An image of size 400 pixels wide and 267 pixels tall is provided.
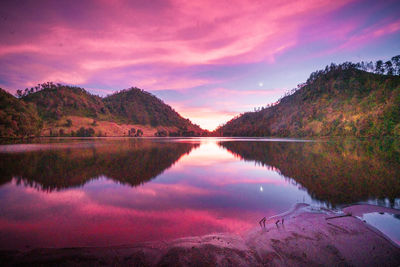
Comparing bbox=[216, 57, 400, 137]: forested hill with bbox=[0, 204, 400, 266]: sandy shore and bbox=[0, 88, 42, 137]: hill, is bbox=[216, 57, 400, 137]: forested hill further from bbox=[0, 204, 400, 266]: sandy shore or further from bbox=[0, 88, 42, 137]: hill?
bbox=[0, 88, 42, 137]: hill

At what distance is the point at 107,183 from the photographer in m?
17.7

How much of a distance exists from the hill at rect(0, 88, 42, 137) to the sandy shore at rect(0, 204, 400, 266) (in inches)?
4661

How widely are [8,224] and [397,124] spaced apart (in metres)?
143

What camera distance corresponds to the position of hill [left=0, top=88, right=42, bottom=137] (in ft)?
300

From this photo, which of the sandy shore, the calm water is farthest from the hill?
the sandy shore

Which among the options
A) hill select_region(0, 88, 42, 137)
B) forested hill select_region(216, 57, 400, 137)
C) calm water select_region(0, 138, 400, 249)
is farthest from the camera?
forested hill select_region(216, 57, 400, 137)

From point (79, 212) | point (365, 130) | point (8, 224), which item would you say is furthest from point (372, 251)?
point (365, 130)

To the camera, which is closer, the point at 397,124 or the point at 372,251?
the point at 372,251

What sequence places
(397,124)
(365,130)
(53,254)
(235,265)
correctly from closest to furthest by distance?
(235,265)
(53,254)
(397,124)
(365,130)

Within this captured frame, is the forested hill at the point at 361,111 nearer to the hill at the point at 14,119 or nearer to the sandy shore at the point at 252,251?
the sandy shore at the point at 252,251

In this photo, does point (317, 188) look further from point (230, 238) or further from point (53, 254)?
point (53, 254)

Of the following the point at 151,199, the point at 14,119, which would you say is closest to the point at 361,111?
the point at 151,199

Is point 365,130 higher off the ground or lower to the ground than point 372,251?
higher

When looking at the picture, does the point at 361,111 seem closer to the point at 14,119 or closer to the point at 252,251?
the point at 252,251
